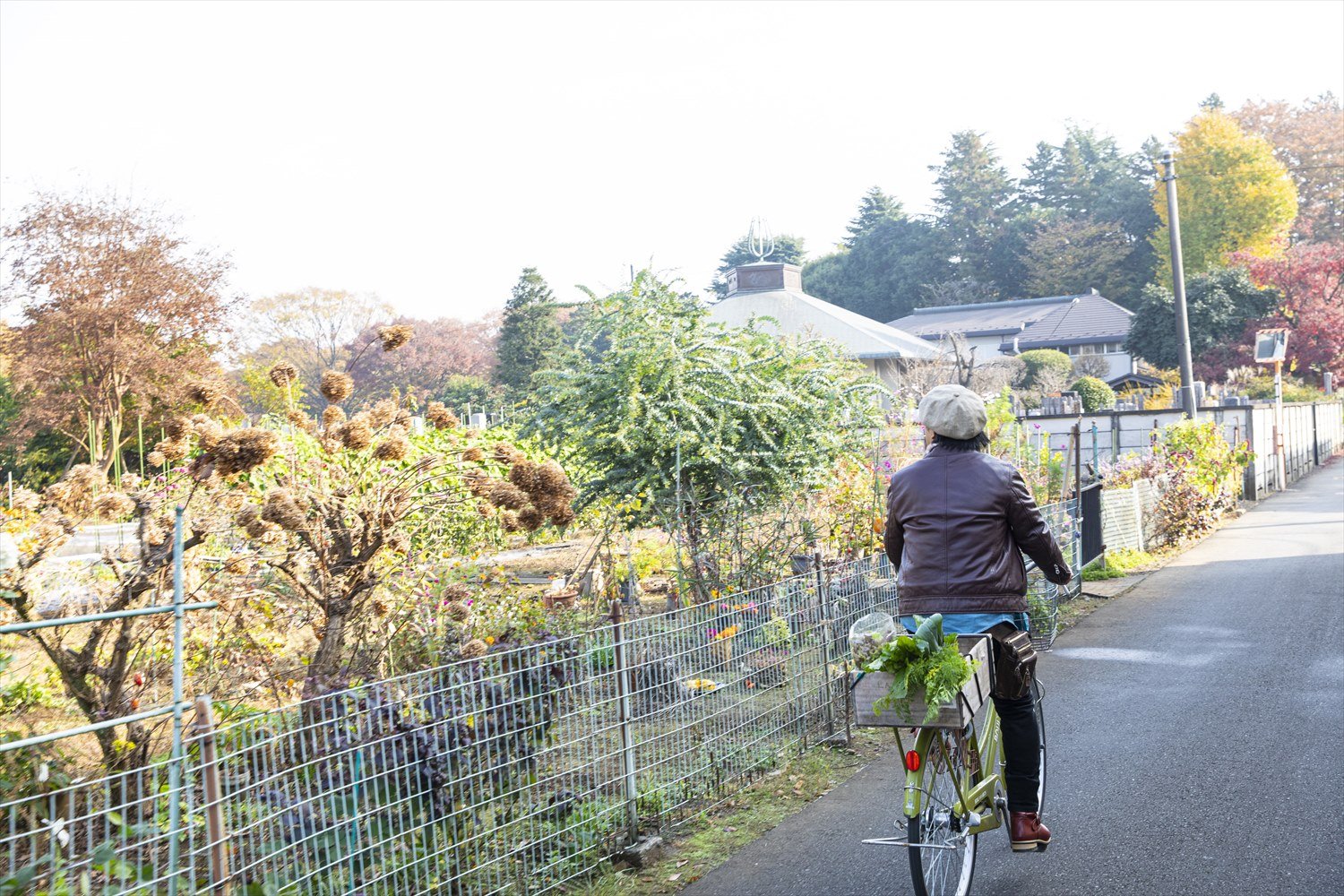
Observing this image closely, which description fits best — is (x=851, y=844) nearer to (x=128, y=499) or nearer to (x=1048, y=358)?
(x=128, y=499)

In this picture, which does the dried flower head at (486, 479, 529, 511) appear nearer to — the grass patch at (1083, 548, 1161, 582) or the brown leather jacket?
the brown leather jacket

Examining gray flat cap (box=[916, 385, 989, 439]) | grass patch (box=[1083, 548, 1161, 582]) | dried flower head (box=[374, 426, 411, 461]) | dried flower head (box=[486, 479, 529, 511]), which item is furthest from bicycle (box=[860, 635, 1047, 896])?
grass patch (box=[1083, 548, 1161, 582])

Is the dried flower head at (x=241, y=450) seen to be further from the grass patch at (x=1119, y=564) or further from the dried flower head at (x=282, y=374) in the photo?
the grass patch at (x=1119, y=564)

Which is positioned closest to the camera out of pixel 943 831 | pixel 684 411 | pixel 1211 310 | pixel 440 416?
pixel 943 831

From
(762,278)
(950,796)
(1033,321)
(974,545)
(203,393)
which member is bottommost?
(950,796)

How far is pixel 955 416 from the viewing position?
14.8 feet

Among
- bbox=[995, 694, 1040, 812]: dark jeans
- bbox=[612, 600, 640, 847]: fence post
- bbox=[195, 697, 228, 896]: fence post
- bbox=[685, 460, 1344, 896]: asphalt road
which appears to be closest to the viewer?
bbox=[195, 697, 228, 896]: fence post

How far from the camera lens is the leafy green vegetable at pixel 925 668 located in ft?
12.8

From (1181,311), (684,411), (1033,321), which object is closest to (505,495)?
(684,411)

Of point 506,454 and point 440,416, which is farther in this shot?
point 440,416

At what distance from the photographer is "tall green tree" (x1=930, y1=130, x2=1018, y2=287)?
75750 millimetres

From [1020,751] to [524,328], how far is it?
43.7 meters

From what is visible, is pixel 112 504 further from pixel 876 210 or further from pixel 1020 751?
pixel 876 210

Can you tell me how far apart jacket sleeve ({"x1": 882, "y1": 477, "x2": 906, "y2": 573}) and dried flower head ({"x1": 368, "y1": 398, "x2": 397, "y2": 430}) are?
3127mm
